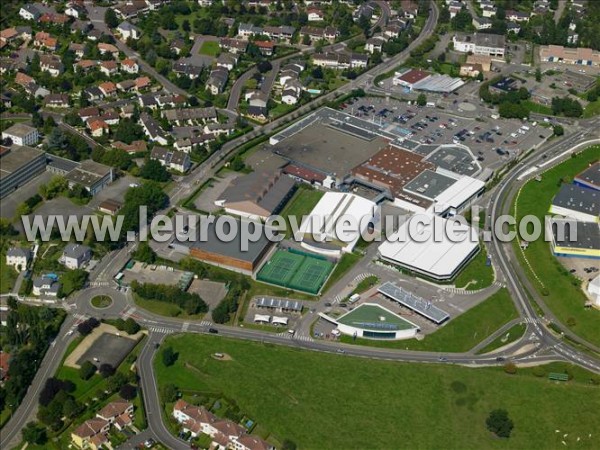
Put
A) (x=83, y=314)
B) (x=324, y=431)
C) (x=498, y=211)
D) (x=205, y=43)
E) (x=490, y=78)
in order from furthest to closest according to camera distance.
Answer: (x=205, y=43) → (x=490, y=78) → (x=498, y=211) → (x=83, y=314) → (x=324, y=431)

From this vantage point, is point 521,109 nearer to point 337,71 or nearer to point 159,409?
point 337,71

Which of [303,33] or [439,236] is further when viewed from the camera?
[303,33]

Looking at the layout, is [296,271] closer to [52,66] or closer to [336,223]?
[336,223]

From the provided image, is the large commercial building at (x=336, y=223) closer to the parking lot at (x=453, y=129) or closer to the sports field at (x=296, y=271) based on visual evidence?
the sports field at (x=296, y=271)

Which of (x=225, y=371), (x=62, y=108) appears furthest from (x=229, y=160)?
(x=225, y=371)

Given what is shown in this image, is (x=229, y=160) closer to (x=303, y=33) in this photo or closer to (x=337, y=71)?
(x=337, y=71)

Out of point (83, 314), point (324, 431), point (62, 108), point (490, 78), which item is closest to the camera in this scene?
point (324, 431)
